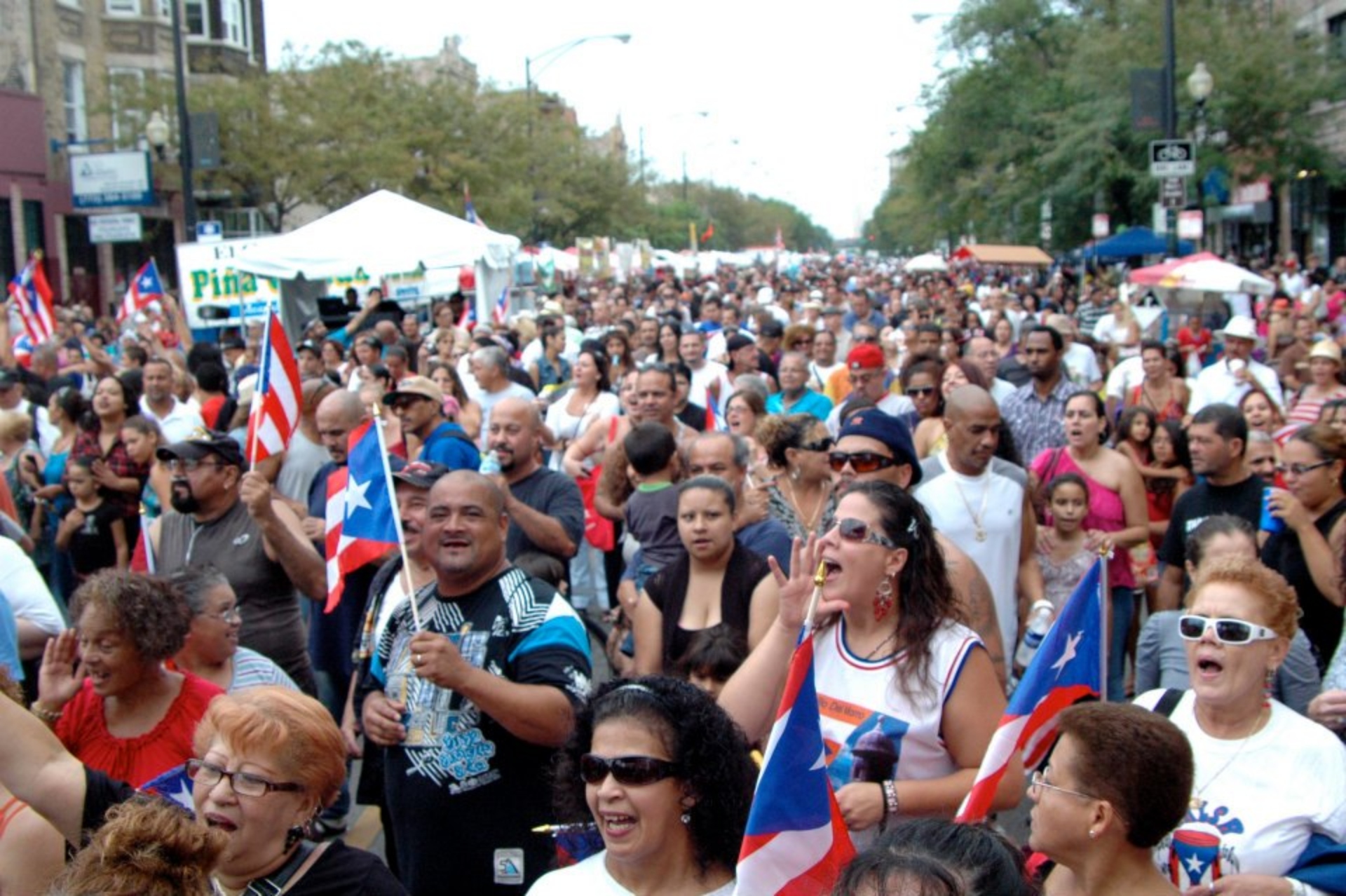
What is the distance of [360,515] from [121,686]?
4.57 feet

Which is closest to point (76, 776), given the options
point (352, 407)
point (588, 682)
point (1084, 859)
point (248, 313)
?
→ point (588, 682)

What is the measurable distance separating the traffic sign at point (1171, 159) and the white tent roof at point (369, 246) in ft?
30.0

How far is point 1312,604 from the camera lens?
19.0 ft

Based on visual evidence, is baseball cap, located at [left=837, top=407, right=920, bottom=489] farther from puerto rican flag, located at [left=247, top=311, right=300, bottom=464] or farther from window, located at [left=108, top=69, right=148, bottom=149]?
window, located at [left=108, top=69, right=148, bottom=149]

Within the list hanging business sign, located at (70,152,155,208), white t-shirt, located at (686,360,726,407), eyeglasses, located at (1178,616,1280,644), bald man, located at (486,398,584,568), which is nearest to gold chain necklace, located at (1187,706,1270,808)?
eyeglasses, located at (1178,616,1280,644)

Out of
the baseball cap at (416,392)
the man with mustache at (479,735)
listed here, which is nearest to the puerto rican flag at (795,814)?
the man with mustache at (479,735)

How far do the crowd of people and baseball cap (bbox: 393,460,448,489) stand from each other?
0.05m

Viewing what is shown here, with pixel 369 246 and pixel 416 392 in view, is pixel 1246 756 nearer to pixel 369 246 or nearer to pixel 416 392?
pixel 416 392

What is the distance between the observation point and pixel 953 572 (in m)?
4.71

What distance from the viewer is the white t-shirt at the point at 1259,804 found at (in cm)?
363

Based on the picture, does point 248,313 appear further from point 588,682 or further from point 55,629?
point 588,682

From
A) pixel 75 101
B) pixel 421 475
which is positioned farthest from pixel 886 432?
pixel 75 101

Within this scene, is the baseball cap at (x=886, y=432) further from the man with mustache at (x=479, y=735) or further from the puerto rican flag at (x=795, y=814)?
the puerto rican flag at (x=795, y=814)

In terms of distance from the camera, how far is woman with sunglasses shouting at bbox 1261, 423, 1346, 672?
5750mm
